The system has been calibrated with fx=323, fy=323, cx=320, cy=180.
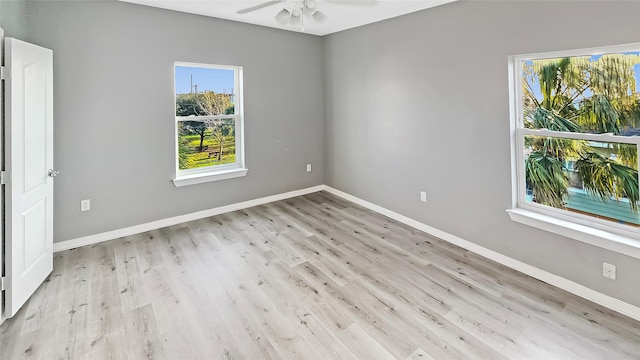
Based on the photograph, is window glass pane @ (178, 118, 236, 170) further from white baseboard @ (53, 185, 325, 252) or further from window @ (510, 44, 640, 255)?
window @ (510, 44, 640, 255)

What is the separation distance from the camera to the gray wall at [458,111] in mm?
2420

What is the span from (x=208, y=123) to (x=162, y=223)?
1401 mm

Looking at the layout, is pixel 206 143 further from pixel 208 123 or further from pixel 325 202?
pixel 325 202

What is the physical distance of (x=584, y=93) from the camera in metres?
2.50

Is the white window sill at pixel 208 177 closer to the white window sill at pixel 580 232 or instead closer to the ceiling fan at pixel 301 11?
the ceiling fan at pixel 301 11

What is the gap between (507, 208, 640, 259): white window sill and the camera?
2248 mm

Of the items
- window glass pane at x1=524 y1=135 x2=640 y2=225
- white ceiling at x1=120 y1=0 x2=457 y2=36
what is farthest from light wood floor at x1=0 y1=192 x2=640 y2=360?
white ceiling at x1=120 y1=0 x2=457 y2=36

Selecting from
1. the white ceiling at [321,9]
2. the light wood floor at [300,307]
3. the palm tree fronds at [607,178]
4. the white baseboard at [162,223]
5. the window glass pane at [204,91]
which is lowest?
the light wood floor at [300,307]

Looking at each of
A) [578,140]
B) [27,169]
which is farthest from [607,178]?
[27,169]

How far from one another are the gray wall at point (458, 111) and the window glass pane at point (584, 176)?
0.24m

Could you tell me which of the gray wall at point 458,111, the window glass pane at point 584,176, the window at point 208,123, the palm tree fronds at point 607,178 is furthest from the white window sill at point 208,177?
the palm tree fronds at point 607,178

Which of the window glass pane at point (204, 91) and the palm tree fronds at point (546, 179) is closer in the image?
the palm tree fronds at point (546, 179)

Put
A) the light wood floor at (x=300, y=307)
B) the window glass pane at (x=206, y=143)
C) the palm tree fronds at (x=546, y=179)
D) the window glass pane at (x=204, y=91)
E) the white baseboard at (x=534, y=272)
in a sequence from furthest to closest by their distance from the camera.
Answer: the window glass pane at (x=206, y=143) < the window glass pane at (x=204, y=91) < the palm tree fronds at (x=546, y=179) < the white baseboard at (x=534, y=272) < the light wood floor at (x=300, y=307)

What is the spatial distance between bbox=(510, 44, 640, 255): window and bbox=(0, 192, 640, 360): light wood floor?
665 millimetres
